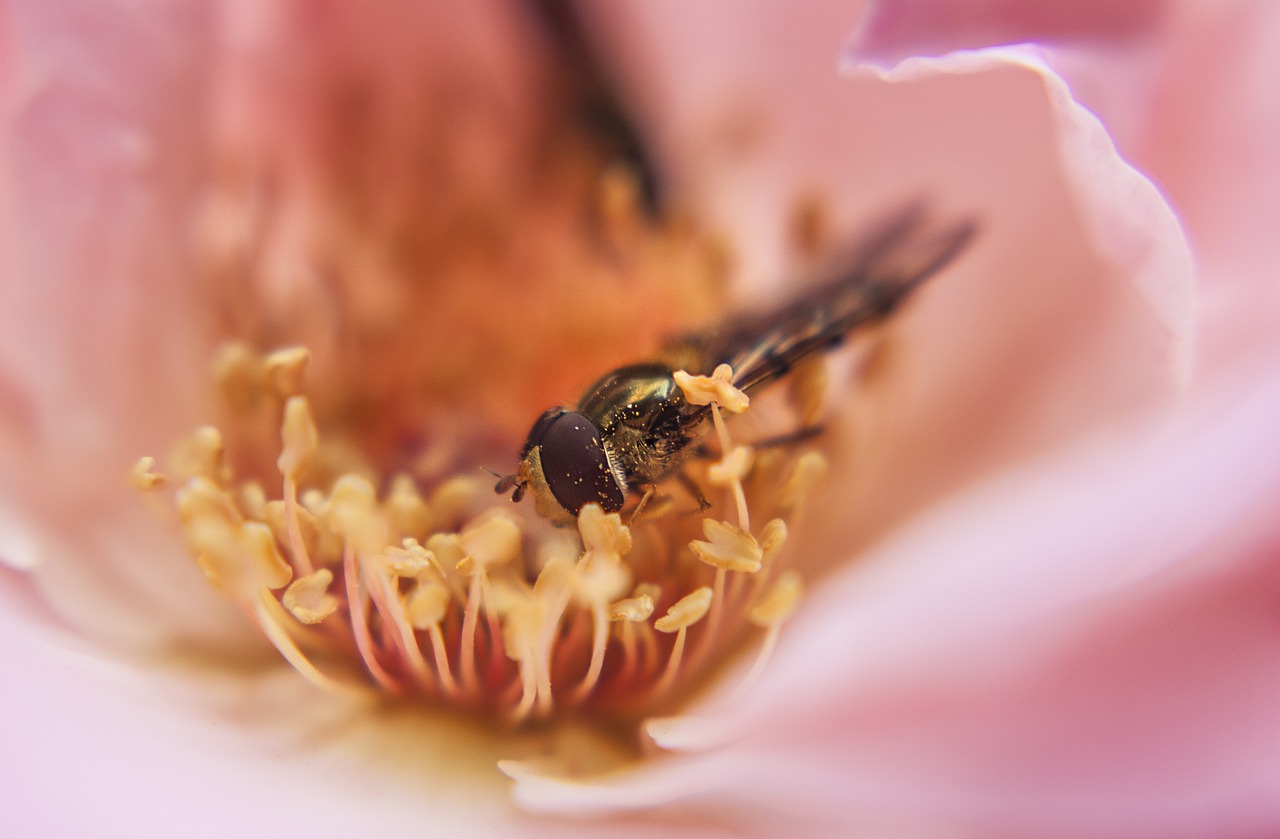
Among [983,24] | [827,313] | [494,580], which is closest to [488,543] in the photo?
[494,580]

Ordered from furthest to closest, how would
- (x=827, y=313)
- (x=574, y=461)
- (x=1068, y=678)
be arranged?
(x=827, y=313) < (x=574, y=461) < (x=1068, y=678)

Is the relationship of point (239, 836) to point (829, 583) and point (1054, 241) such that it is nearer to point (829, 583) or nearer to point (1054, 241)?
point (829, 583)

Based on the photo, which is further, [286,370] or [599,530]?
[286,370]

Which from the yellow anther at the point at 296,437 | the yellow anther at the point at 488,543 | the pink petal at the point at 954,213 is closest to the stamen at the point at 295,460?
the yellow anther at the point at 296,437

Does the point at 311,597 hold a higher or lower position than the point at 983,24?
lower

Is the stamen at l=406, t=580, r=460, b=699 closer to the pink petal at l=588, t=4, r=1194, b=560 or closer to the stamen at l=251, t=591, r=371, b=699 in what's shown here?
the stamen at l=251, t=591, r=371, b=699

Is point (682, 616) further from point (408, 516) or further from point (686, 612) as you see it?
point (408, 516)
